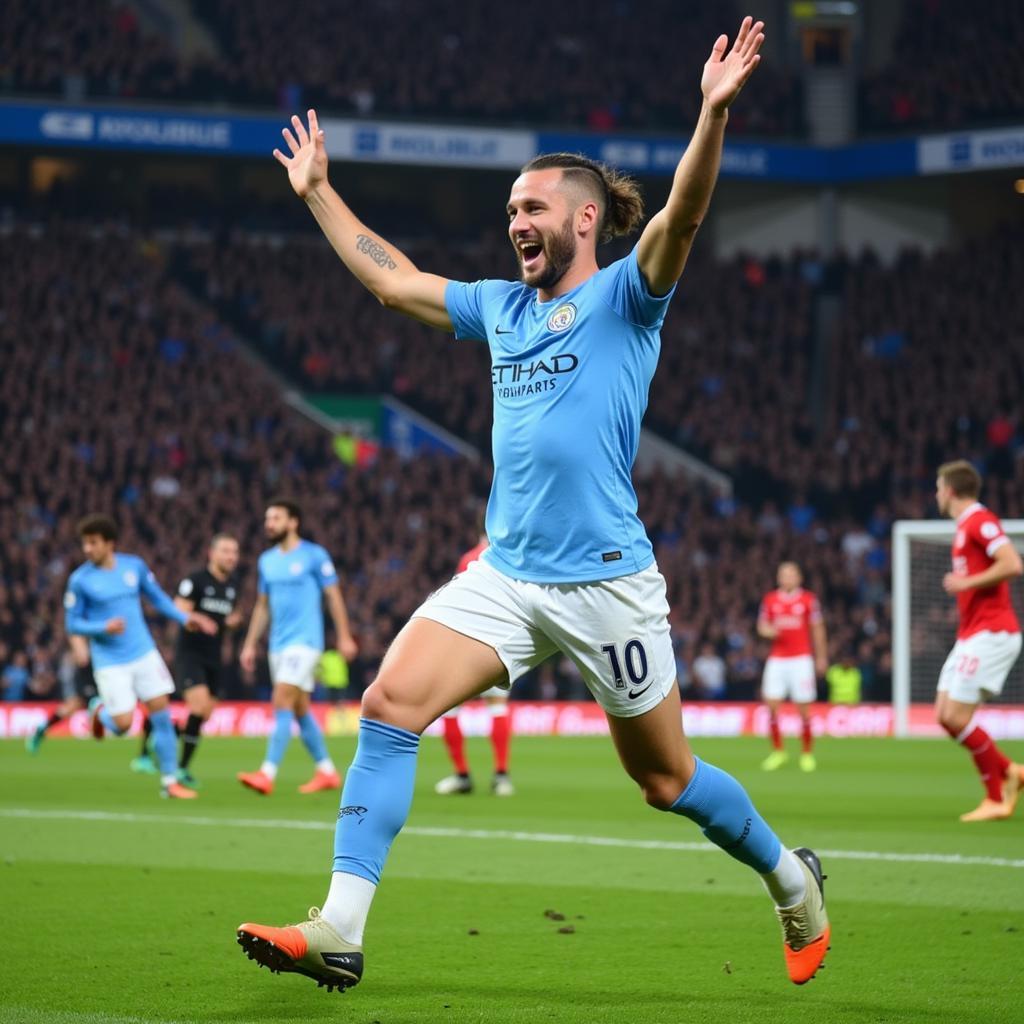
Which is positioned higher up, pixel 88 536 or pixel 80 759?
pixel 88 536

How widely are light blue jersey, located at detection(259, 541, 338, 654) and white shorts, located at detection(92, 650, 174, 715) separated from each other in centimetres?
98

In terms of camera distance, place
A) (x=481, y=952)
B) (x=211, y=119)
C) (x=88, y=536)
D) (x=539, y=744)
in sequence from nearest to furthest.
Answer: (x=481, y=952) → (x=88, y=536) → (x=539, y=744) → (x=211, y=119)

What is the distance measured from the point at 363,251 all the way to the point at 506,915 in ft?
10.5

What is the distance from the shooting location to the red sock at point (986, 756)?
1191 centimetres

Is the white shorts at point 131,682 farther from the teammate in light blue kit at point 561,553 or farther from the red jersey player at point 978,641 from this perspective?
the teammate in light blue kit at point 561,553

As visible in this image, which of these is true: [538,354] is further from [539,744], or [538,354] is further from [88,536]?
[539,744]

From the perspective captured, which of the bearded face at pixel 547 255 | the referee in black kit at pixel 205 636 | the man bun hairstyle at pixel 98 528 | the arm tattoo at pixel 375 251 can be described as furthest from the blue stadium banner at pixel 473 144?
the bearded face at pixel 547 255

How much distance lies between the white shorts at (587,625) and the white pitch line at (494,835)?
4.63 m

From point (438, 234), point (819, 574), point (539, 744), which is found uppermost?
point (438, 234)

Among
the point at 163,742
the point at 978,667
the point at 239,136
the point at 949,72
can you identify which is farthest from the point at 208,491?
the point at 949,72

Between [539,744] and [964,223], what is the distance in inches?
877

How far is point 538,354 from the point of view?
5395 mm

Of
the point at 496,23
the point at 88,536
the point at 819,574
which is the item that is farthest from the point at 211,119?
the point at 88,536

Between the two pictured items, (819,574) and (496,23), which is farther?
(496,23)
